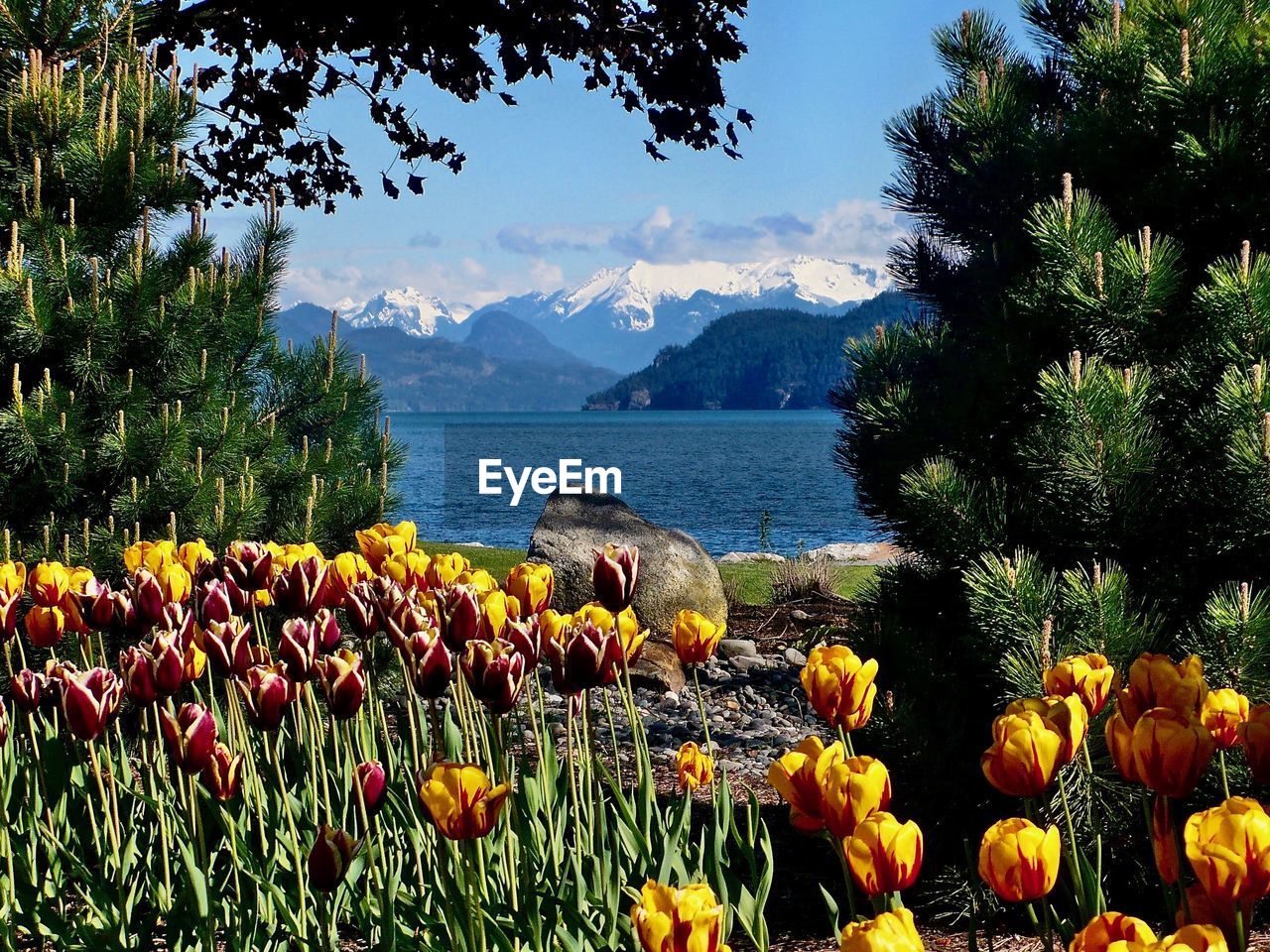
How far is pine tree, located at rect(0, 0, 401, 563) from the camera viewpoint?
5.29m

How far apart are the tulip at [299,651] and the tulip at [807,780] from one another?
44.0 inches

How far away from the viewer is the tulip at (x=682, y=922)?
1.41m

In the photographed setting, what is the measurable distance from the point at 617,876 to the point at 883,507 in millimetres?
1803

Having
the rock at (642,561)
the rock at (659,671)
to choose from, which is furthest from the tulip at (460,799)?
the rock at (642,561)

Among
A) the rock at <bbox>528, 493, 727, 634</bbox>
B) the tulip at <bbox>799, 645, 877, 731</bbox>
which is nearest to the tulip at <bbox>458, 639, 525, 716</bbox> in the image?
the tulip at <bbox>799, 645, 877, 731</bbox>

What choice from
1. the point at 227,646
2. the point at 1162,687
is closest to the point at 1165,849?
the point at 1162,687

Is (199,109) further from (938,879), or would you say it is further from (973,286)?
(938,879)

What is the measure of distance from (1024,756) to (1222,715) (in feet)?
2.16

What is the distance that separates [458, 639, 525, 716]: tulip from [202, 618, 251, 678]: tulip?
0.64m

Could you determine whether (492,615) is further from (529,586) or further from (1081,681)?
(1081,681)

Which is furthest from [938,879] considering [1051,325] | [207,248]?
[207,248]

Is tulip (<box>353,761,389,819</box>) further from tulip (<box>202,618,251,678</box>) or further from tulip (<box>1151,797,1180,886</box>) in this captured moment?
tulip (<box>1151,797,1180,886</box>)

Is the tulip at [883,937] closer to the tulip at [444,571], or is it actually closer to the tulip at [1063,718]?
the tulip at [1063,718]

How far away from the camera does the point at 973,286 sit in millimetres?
4102
